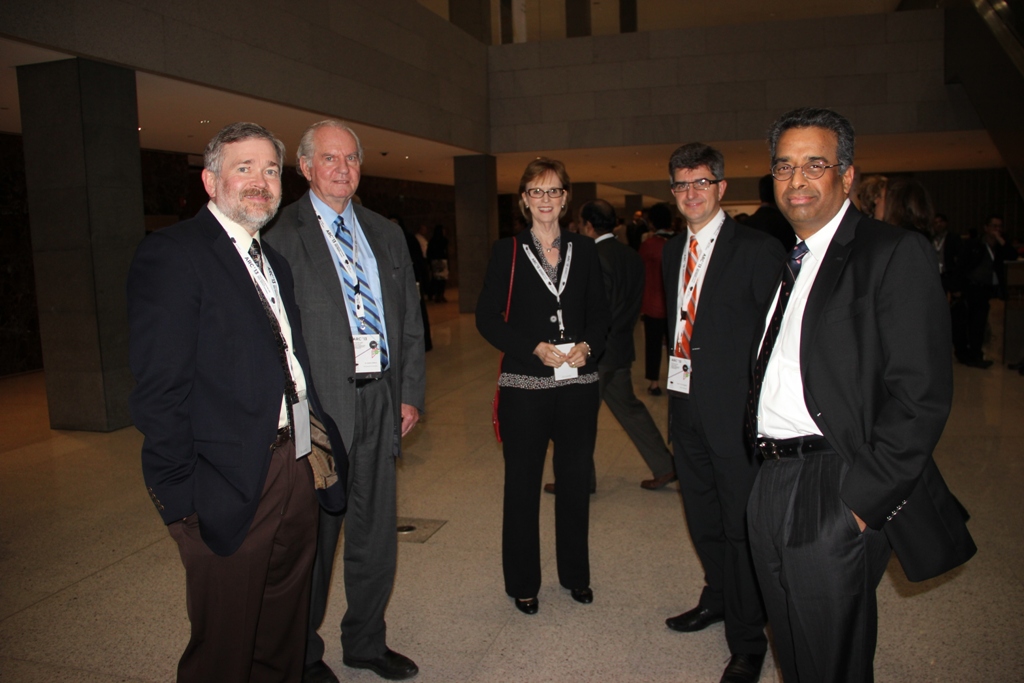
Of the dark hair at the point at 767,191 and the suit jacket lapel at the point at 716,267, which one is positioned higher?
the dark hair at the point at 767,191

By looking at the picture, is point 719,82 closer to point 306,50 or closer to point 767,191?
point 306,50

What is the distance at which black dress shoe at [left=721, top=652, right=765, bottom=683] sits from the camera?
250 centimetres

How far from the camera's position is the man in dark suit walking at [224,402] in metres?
1.79

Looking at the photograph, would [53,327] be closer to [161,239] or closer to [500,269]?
[500,269]

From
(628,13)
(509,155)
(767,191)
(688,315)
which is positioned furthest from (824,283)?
(509,155)

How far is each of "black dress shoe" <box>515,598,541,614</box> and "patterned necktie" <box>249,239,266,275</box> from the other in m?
1.76

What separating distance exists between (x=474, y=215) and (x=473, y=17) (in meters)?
3.77

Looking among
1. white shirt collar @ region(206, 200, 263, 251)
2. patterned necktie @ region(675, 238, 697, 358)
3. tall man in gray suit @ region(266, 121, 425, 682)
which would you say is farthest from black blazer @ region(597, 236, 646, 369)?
white shirt collar @ region(206, 200, 263, 251)

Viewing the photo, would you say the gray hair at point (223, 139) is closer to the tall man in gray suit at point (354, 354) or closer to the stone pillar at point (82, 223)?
the tall man in gray suit at point (354, 354)

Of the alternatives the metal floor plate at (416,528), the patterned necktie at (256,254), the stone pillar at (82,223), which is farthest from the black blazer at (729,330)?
the stone pillar at (82,223)

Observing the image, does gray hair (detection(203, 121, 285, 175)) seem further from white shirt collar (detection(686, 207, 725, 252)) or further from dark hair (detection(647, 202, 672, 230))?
dark hair (detection(647, 202, 672, 230))

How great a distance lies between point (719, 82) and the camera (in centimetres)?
1386

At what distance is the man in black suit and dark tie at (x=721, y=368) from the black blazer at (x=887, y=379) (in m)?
0.74

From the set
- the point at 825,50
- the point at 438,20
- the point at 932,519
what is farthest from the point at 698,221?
the point at 825,50
